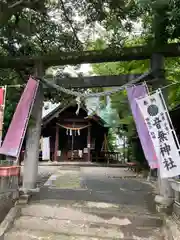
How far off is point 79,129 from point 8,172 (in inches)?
645

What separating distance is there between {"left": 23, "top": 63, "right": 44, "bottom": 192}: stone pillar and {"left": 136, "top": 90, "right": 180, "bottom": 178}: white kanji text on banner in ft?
9.98

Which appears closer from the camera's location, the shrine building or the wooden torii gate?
the wooden torii gate

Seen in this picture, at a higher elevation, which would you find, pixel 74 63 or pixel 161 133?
pixel 74 63

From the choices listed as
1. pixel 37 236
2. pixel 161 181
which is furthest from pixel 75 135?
pixel 37 236

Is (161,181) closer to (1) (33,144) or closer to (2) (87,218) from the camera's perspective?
(2) (87,218)

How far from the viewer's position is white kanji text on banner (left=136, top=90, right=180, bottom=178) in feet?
21.4

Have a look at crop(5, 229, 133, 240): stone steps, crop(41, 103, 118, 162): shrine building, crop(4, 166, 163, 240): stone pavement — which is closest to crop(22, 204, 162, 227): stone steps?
crop(4, 166, 163, 240): stone pavement

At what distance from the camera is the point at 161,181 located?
24.9 feet

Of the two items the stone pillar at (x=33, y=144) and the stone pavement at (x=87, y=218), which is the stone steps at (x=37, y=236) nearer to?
the stone pavement at (x=87, y=218)

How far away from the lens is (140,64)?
462 inches

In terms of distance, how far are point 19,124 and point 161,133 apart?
12.2ft

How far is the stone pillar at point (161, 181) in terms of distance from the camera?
284 inches

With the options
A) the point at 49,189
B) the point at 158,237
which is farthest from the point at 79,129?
the point at 158,237

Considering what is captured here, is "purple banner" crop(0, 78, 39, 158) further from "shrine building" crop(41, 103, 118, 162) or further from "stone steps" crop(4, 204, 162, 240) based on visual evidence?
"shrine building" crop(41, 103, 118, 162)
